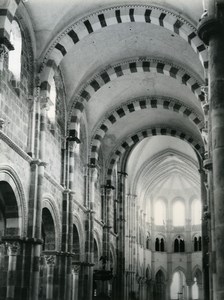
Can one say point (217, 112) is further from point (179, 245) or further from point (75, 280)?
point (179, 245)

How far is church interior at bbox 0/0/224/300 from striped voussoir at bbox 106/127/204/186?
0.19 feet

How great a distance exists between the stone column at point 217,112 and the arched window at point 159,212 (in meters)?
39.4

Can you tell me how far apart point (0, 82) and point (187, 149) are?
2372 centimetres

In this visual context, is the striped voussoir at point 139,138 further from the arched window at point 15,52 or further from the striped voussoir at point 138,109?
the arched window at point 15,52

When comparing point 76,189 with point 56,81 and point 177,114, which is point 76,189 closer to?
point 56,81

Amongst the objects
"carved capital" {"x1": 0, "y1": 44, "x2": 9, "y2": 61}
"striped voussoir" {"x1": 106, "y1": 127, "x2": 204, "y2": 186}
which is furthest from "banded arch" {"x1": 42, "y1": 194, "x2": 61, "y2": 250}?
"striped voussoir" {"x1": 106, "y1": 127, "x2": 204, "y2": 186}

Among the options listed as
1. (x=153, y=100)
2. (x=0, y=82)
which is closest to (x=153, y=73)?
(x=153, y=100)

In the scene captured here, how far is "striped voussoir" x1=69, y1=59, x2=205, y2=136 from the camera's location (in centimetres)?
2180

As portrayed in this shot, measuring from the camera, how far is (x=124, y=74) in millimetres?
23172

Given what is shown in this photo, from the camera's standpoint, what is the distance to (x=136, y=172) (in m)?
36.3

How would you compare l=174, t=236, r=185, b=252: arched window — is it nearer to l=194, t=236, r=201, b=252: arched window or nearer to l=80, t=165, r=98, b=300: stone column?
l=194, t=236, r=201, b=252: arched window

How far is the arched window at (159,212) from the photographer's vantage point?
160 ft

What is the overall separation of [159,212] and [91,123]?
25.3m

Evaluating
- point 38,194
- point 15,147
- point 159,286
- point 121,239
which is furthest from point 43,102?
point 159,286
